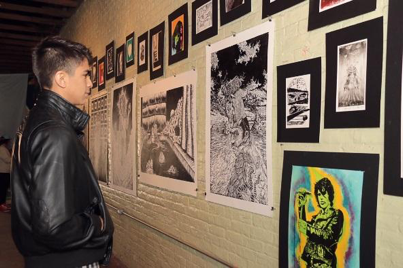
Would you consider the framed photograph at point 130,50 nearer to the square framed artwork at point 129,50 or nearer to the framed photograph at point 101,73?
the square framed artwork at point 129,50

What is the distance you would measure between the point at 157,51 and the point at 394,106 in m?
2.48

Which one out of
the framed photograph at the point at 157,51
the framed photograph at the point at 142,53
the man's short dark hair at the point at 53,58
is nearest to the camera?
the man's short dark hair at the point at 53,58

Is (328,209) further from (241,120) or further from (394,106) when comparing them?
(241,120)

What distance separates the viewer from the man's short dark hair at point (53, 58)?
1688mm

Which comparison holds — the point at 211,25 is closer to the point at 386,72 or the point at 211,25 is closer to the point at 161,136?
the point at 161,136

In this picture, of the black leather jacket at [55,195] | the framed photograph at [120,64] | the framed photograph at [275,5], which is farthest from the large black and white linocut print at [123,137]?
the black leather jacket at [55,195]

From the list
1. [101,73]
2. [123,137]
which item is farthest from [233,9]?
[101,73]

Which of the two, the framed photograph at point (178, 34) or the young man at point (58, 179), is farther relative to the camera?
the framed photograph at point (178, 34)

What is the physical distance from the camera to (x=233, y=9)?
2.50 m

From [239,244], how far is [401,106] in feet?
4.43

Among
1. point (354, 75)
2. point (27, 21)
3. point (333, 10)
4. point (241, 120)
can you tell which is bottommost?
point (241, 120)

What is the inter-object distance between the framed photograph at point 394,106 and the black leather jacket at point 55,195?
3.89 ft

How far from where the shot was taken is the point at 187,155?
3.03 m

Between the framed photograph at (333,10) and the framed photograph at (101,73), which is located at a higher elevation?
the framed photograph at (101,73)
